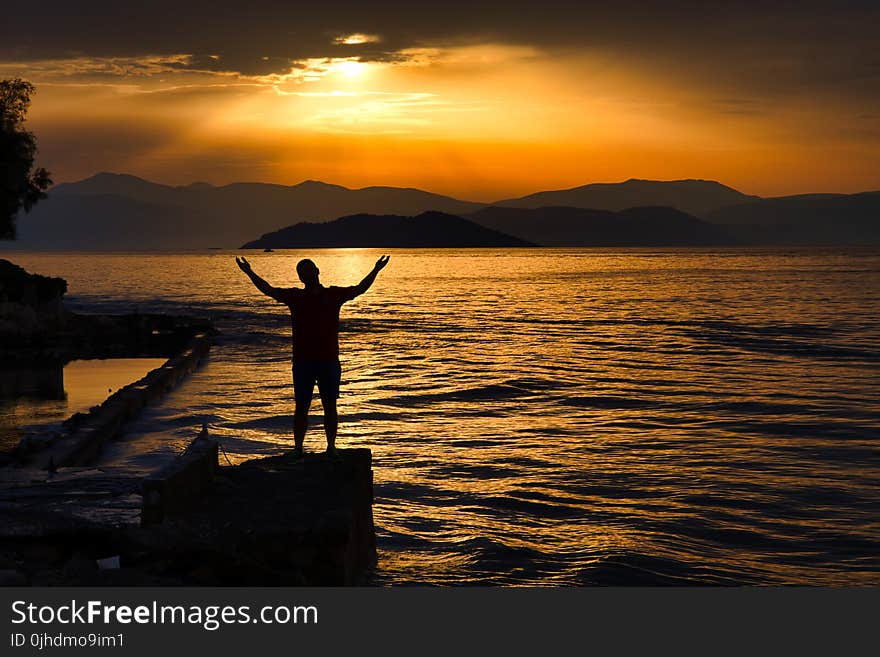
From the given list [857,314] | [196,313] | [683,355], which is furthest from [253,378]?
[857,314]

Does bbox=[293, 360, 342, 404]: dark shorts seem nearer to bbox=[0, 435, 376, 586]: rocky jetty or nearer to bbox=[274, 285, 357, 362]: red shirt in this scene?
bbox=[274, 285, 357, 362]: red shirt

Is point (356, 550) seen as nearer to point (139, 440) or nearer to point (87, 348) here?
point (139, 440)

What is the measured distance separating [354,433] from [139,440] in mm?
4182

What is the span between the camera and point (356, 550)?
848 cm

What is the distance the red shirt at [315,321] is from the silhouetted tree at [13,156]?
43.1 meters

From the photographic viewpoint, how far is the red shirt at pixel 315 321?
9211 millimetres

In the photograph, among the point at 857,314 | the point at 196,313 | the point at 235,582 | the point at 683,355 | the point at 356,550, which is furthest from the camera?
the point at 196,313

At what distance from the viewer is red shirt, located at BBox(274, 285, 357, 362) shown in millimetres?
9211

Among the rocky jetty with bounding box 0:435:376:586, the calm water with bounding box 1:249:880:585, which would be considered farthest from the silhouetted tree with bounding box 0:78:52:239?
the rocky jetty with bounding box 0:435:376:586

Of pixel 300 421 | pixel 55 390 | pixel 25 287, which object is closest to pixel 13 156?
pixel 25 287

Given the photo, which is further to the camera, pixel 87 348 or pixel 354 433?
pixel 87 348

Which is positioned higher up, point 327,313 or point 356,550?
point 327,313

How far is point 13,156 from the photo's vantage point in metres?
46.7

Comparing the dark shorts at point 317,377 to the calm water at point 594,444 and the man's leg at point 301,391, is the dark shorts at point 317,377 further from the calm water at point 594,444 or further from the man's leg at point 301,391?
the calm water at point 594,444
